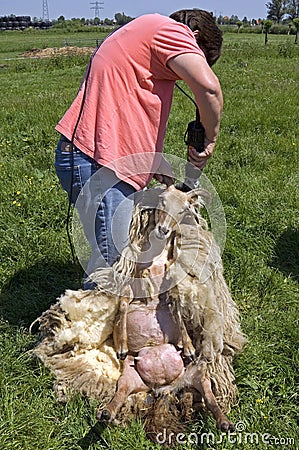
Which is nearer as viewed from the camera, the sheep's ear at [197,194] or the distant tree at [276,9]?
the sheep's ear at [197,194]

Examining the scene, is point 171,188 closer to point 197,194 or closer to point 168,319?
point 197,194

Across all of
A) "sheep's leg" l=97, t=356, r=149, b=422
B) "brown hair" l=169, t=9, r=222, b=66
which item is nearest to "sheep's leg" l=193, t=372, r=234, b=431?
"sheep's leg" l=97, t=356, r=149, b=422

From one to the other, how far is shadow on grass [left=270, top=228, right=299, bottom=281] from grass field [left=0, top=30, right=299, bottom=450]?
1cm

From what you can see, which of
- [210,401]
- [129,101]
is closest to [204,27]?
[129,101]

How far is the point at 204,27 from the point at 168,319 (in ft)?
5.22

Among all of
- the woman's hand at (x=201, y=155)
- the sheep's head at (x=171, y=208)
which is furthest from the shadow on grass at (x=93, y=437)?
the woman's hand at (x=201, y=155)

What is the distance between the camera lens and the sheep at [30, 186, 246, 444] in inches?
111

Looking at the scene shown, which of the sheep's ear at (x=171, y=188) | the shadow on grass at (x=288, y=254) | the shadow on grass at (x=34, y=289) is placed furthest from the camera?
the shadow on grass at (x=288, y=254)

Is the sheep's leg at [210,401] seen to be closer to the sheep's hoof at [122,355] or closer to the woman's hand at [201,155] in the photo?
the sheep's hoof at [122,355]

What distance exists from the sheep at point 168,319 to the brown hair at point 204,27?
2.57ft

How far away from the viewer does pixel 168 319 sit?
2.95 m

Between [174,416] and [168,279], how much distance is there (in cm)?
72

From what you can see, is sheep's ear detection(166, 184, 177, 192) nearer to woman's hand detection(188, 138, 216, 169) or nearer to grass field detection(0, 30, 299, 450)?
woman's hand detection(188, 138, 216, 169)

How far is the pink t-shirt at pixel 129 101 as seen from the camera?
8.64ft
